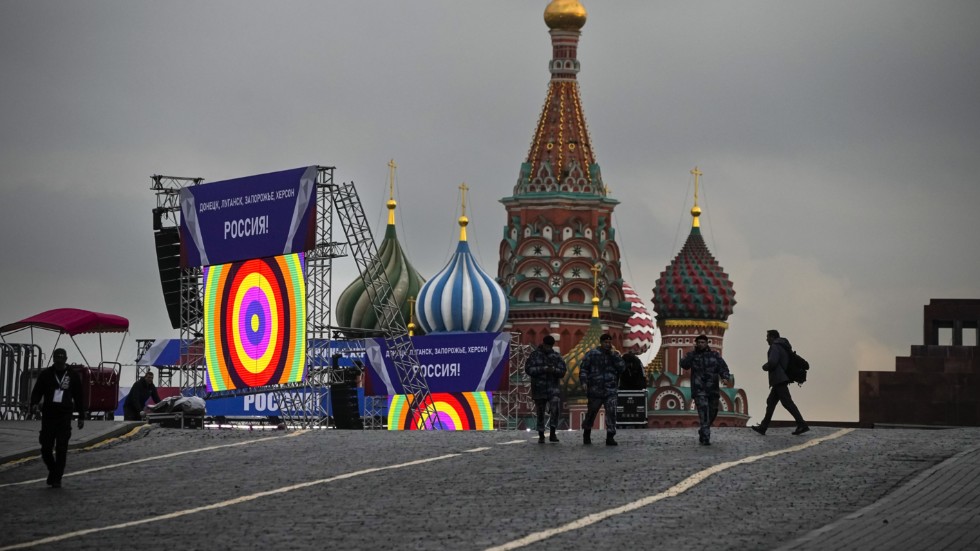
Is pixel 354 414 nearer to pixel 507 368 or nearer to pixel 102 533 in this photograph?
pixel 507 368

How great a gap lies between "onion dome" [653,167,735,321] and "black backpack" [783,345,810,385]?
96552mm

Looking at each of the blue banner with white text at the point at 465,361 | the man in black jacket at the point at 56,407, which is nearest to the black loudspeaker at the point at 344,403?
the blue banner with white text at the point at 465,361

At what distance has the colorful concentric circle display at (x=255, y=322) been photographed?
66250 millimetres

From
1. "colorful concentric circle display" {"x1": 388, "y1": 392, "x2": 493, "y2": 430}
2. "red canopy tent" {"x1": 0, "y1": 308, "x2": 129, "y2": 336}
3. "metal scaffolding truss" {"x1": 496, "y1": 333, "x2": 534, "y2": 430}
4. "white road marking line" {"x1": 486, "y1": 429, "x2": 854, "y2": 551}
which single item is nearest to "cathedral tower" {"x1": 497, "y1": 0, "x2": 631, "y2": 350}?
"metal scaffolding truss" {"x1": 496, "y1": 333, "x2": 534, "y2": 430}

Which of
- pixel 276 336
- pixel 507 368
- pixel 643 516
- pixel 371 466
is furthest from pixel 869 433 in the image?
pixel 507 368

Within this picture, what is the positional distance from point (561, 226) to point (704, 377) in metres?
93.8

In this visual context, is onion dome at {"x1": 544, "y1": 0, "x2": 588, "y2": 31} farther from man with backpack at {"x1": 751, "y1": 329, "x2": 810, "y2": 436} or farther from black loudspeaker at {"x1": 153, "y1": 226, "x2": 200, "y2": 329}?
man with backpack at {"x1": 751, "y1": 329, "x2": 810, "y2": 436}

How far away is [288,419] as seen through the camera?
228ft

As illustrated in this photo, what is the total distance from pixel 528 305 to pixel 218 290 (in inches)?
2336

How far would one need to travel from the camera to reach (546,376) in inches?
1359

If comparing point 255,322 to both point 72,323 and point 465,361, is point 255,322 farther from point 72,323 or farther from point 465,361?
point 465,361

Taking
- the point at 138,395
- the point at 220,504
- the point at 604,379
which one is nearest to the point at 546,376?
the point at 604,379

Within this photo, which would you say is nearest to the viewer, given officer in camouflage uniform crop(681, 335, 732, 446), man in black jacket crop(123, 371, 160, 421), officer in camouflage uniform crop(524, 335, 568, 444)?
officer in camouflage uniform crop(681, 335, 732, 446)

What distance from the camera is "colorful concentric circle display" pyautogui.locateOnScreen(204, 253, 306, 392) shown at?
66.2m
